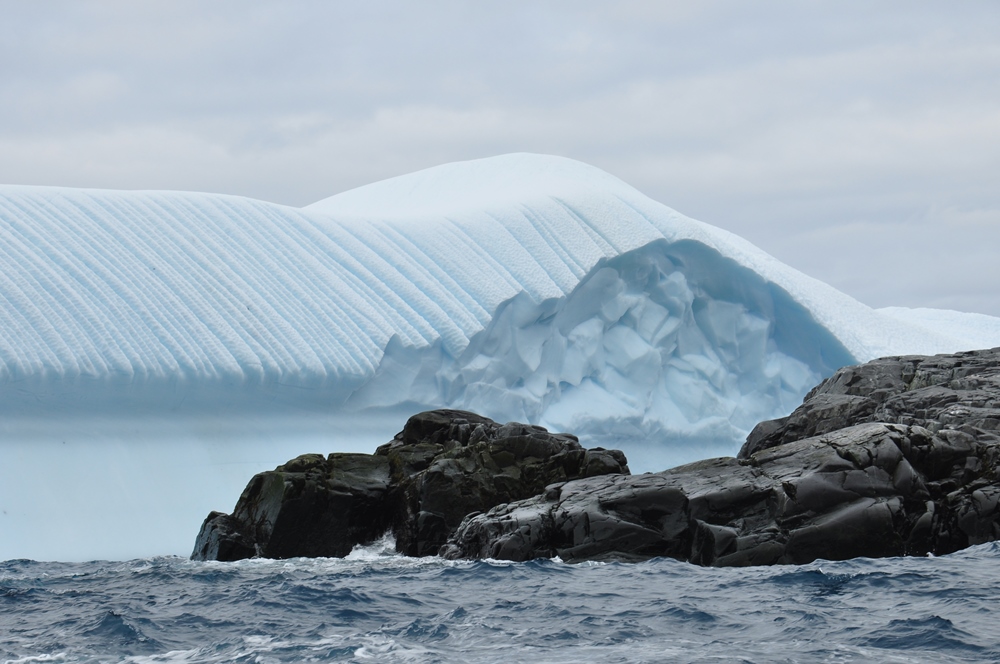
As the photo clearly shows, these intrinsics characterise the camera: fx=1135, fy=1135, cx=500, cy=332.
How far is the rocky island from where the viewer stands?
371 inches

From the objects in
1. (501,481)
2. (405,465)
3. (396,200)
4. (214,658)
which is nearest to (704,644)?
(214,658)

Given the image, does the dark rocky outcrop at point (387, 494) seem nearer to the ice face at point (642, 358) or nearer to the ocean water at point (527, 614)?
the ocean water at point (527, 614)

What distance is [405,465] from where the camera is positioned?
1230 centimetres

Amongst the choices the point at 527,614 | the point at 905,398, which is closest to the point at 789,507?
the point at 527,614

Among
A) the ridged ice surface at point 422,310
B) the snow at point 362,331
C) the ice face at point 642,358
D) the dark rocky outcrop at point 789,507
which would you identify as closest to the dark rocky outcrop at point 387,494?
the dark rocky outcrop at point 789,507

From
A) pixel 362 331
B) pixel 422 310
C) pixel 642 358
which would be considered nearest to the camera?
pixel 362 331

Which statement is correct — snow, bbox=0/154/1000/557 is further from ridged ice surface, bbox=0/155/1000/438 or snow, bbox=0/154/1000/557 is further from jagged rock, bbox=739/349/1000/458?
jagged rock, bbox=739/349/1000/458

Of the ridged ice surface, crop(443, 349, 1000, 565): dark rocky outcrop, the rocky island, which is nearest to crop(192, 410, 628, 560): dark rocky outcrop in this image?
the rocky island

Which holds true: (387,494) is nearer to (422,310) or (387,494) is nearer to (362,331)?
(362,331)

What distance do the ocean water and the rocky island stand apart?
0.33 m

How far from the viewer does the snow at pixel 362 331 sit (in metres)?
13.5

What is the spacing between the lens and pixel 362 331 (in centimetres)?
1597

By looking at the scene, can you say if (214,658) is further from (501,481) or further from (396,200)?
(396,200)

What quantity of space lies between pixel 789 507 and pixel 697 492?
0.80 metres
